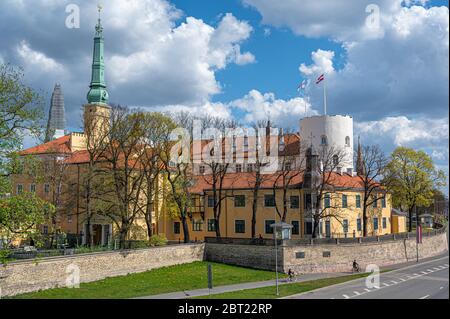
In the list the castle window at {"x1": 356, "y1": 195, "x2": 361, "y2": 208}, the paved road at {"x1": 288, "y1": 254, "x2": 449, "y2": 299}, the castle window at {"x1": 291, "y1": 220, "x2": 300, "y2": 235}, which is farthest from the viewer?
the castle window at {"x1": 356, "y1": 195, "x2": 361, "y2": 208}

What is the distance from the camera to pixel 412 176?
229 ft

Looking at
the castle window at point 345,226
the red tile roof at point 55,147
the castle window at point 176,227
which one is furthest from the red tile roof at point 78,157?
the castle window at point 345,226

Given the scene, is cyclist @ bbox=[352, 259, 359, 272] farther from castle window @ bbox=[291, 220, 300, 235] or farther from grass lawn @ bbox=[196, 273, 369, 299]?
castle window @ bbox=[291, 220, 300, 235]

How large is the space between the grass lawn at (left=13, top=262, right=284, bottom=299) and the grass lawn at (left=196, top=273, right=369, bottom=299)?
418 centimetres

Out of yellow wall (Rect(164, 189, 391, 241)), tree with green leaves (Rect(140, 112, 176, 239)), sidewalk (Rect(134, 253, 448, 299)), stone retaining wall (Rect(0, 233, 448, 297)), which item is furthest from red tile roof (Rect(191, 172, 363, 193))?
sidewalk (Rect(134, 253, 448, 299))

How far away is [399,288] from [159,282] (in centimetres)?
1963

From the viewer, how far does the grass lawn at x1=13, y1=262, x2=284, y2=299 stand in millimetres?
35000

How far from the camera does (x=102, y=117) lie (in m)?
50.3

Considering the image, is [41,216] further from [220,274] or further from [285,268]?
[285,268]

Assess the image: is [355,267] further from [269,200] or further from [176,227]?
[176,227]

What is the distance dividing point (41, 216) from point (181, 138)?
27785 millimetres

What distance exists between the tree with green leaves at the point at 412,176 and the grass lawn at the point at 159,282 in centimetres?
3255

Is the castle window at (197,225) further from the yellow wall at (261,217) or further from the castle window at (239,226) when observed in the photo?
the castle window at (239,226)

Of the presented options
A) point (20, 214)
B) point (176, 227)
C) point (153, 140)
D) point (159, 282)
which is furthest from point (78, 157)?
point (20, 214)
